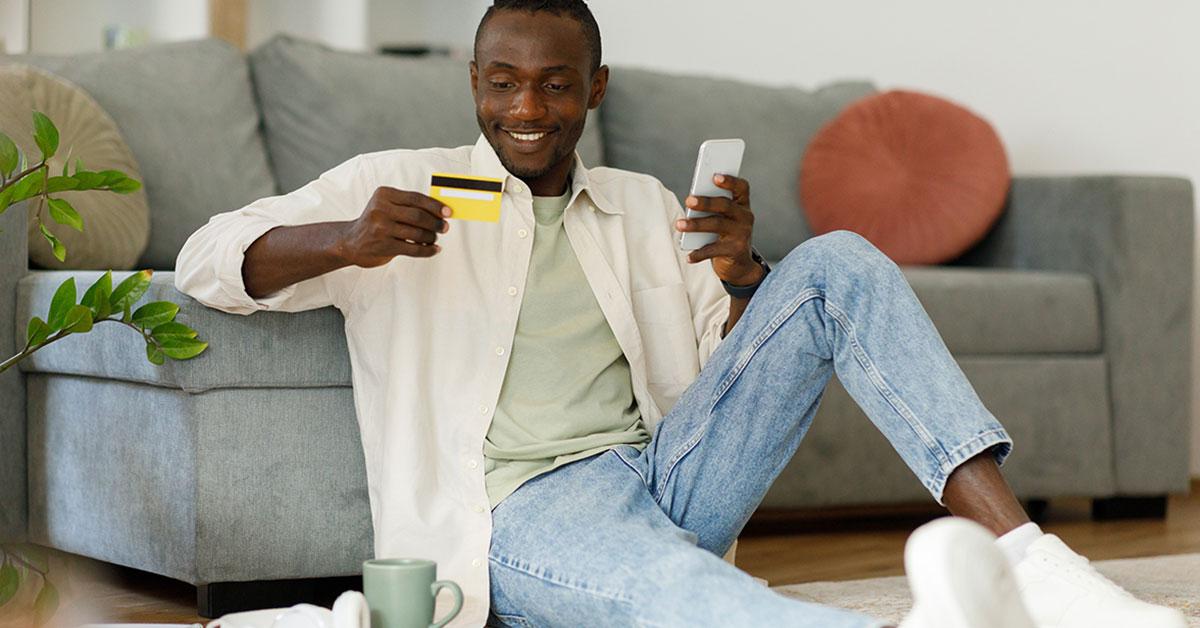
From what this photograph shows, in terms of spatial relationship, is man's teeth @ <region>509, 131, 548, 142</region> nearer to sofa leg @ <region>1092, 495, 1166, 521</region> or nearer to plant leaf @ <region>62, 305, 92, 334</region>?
plant leaf @ <region>62, 305, 92, 334</region>

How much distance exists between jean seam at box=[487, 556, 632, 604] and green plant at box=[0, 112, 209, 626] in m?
0.45

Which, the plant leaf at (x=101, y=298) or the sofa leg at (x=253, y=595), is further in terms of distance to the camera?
the sofa leg at (x=253, y=595)

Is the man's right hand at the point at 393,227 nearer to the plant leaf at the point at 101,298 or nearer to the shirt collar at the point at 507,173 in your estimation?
the shirt collar at the point at 507,173

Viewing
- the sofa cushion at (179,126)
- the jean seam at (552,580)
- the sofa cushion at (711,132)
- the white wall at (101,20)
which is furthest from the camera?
the white wall at (101,20)

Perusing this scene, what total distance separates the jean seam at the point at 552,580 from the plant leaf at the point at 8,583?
1.89 ft

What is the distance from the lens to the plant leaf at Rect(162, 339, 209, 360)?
1.51 meters

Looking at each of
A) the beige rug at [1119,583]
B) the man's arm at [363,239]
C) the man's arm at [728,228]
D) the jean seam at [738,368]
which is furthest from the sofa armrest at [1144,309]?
the man's arm at [363,239]

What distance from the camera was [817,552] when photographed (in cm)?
224

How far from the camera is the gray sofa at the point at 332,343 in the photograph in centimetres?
159

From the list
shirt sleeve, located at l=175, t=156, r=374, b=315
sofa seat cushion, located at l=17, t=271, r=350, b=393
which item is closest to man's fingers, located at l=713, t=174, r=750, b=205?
shirt sleeve, located at l=175, t=156, r=374, b=315

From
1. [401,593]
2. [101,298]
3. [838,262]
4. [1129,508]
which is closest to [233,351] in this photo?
[101,298]

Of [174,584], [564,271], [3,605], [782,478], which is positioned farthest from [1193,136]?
[3,605]

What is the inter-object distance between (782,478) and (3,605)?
1.31m

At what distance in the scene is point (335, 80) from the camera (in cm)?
251
